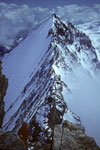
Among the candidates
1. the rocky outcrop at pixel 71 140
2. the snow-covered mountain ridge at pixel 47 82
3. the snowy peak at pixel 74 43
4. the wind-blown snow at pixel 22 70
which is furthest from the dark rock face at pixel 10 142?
the snowy peak at pixel 74 43

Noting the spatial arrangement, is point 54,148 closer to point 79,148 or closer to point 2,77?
point 79,148

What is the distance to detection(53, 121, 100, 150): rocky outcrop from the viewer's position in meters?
9.33

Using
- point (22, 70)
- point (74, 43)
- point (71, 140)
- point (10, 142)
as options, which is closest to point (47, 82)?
point (71, 140)

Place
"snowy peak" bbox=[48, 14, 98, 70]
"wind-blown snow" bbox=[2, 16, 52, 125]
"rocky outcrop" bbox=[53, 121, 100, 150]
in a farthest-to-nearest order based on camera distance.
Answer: "snowy peak" bbox=[48, 14, 98, 70], "wind-blown snow" bbox=[2, 16, 52, 125], "rocky outcrop" bbox=[53, 121, 100, 150]

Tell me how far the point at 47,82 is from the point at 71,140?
1402 inches

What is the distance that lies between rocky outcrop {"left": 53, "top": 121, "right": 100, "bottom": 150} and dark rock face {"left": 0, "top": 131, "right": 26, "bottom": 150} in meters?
2.21

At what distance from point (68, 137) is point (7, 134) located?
4.21 meters

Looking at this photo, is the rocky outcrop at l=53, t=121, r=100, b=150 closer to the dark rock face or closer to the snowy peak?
the dark rock face

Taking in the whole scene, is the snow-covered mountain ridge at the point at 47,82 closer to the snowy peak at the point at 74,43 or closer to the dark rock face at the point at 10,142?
the snowy peak at the point at 74,43

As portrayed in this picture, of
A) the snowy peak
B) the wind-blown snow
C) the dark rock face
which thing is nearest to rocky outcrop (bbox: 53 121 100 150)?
the dark rock face

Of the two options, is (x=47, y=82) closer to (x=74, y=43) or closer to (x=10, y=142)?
(x=10, y=142)

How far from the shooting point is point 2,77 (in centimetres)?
2356

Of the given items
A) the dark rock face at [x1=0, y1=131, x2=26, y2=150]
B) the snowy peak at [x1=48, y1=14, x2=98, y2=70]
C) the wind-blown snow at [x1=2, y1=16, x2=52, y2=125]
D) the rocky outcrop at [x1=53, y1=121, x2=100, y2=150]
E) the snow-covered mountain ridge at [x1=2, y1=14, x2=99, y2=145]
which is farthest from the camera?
the snowy peak at [x1=48, y1=14, x2=98, y2=70]

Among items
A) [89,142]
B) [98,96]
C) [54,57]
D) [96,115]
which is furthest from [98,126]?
[89,142]
